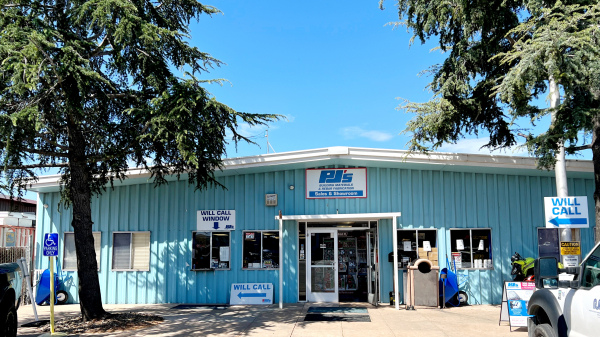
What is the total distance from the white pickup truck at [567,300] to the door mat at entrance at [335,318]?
5.64 meters

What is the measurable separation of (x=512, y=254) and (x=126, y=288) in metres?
11.3

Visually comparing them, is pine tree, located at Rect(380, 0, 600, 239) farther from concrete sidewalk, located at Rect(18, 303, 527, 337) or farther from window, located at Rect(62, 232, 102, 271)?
window, located at Rect(62, 232, 102, 271)

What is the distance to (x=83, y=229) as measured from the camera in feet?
35.8

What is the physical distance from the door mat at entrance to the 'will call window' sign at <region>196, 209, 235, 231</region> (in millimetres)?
3955

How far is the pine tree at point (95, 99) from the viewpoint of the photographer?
908 centimetres

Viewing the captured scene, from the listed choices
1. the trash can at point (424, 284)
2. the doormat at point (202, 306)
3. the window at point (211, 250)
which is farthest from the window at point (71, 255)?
the trash can at point (424, 284)

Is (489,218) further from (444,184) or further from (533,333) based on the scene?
(533,333)

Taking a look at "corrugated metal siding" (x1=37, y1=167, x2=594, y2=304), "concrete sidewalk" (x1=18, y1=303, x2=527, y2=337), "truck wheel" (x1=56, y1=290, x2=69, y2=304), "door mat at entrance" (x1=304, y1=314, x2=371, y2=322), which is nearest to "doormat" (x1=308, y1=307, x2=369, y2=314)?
"concrete sidewalk" (x1=18, y1=303, x2=527, y2=337)

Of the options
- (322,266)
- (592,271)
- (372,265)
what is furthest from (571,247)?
(322,266)

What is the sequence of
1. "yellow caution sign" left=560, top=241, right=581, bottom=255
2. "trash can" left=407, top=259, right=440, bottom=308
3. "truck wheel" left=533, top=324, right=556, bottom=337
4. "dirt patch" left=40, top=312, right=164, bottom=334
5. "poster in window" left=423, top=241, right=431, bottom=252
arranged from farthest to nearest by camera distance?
"poster in window" left=423, top=241, right=431, bottom=252 → "trash can" left=407, top=259, right=440, bottom=308 → "dirt patch" left=40, top=312, right=164, bottom=334 → "yellow caution sign" left=560, top=241, right=581, bottom=255 → "truck wheel" left=533, top=324, right=556, bottom=337

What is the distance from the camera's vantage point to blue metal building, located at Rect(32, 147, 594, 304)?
13.6 m

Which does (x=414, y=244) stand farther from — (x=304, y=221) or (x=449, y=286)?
(x=304, y=221)

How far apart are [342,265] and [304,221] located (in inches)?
74.7

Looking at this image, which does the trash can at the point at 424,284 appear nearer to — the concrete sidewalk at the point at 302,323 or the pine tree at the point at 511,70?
the concrete sidewalk at the point at 302,323
